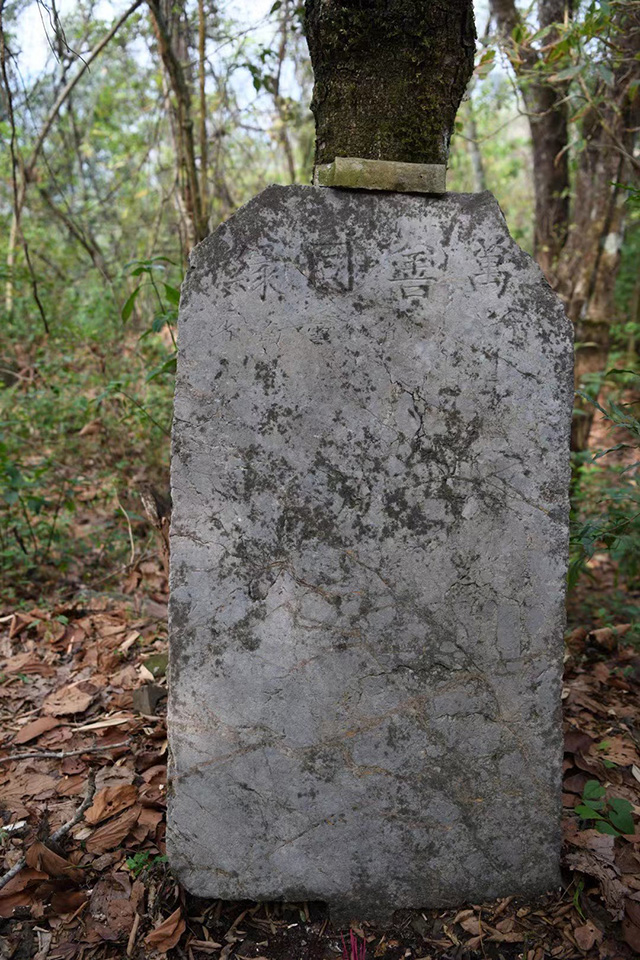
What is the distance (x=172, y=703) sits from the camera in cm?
155

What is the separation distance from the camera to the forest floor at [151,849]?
1.57 meters

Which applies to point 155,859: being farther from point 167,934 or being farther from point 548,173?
point 548,173

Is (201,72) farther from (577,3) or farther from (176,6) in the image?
(577,3)

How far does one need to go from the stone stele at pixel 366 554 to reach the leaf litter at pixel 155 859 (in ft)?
0.28

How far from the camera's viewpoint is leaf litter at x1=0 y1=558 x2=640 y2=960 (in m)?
1.57

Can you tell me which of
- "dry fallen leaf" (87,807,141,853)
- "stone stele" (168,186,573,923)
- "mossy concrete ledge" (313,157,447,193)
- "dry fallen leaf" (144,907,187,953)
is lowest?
"dry fallen leaf" (144,907,187,953)

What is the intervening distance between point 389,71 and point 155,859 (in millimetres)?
1878

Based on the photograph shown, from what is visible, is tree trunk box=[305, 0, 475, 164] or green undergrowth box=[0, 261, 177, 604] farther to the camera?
green undergrowth box=[0, 261, 177, 604]

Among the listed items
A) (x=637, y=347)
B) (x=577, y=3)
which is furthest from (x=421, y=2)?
(x=637, y=347)

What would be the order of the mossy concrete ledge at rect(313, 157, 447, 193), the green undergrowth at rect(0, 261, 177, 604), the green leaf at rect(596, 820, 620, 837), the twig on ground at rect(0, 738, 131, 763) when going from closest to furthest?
the mossy concrete ledge at rect(313, 157, 447, 193) < the green leaf at rect(596, 820, 620, 837) < the twig on ground at rect(0, 738, 131, 763) < the green undergrowth at rect(0, 261, 177, 604)

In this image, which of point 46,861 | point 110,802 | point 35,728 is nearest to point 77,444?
point 35,728

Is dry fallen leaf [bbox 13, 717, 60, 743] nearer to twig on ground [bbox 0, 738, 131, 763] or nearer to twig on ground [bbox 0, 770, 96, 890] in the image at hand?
twig on ground [bbox 0, 738, 131, 763]

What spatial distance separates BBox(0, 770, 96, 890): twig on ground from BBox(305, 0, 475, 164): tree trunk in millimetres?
1688

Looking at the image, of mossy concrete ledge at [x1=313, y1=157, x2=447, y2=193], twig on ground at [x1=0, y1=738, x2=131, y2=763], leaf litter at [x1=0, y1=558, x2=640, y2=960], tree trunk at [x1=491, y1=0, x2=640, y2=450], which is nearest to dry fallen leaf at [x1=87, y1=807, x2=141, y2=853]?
leaf litter at [x1=0, y1=558, x2=640, y2=960]
